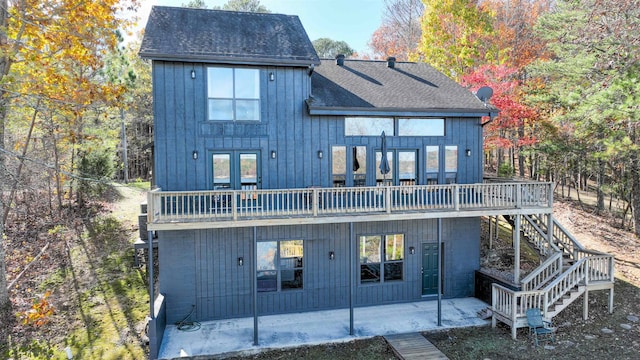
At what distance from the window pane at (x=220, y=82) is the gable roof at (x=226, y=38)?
1.15ft

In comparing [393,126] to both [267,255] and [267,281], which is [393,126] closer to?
[267,255]

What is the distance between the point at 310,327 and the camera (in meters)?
10.0

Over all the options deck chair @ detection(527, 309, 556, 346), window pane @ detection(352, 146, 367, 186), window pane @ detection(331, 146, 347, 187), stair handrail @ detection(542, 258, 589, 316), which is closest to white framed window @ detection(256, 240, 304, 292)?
window pane @ detection(331, 146, 347, 187)

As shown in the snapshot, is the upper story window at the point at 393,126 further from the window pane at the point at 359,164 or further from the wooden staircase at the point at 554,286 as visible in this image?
the wooden staircase at the point at 554,286

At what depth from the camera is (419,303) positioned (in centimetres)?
1176

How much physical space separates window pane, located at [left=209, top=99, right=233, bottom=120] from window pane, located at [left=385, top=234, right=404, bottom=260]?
626cm

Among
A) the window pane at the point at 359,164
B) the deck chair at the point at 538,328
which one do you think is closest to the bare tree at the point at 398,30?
the window pane at the point at 359,164

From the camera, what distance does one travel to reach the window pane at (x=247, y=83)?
35.5ft

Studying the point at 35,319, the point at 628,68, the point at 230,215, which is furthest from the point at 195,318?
the point at 628,68

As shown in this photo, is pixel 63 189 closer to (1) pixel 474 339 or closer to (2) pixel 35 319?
(2) pixel 35 319

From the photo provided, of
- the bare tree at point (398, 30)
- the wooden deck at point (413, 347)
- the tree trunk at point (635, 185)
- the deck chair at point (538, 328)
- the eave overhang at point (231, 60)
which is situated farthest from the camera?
the bare tree at point (398, 30)

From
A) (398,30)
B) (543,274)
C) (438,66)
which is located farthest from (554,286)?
(398,30)

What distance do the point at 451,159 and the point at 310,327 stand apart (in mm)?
7073

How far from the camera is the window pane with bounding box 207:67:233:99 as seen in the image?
10.6m
